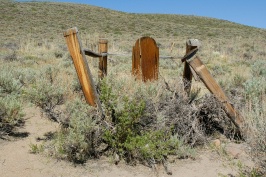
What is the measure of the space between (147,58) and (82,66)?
5.98 ft

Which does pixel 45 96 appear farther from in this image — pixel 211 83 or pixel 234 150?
pixel 234 150

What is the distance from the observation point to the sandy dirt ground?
12.8 feet

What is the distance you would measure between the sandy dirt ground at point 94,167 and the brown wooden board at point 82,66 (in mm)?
899

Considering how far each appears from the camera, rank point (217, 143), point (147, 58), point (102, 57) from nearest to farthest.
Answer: point (217, 143) → point (102, 57) → point (147, 58)

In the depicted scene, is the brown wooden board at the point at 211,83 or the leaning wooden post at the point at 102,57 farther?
the leaning wooden post at the point at 102,57

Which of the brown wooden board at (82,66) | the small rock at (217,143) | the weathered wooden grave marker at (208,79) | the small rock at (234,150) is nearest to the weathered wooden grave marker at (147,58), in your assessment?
the weathered wooden grave marker at (208,79)

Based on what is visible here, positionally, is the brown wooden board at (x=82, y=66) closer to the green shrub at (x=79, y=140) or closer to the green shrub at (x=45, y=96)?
the green shrub at (x=79, y=140)

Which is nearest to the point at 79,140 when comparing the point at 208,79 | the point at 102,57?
the point at 102,57

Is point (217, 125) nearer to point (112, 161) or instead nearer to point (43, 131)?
point (112, 161)

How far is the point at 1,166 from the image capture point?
395cm

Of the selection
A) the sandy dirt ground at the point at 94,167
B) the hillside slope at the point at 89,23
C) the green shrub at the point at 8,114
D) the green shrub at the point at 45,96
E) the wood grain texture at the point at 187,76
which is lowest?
the sandy dirt ground at the point at 94,167

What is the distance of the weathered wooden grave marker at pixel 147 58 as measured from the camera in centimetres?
616

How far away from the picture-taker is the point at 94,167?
13.4 feet

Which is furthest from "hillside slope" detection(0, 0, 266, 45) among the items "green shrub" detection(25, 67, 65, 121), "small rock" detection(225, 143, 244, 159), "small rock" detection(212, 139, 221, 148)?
"small rock" detection(225, 143, 244, 159)
